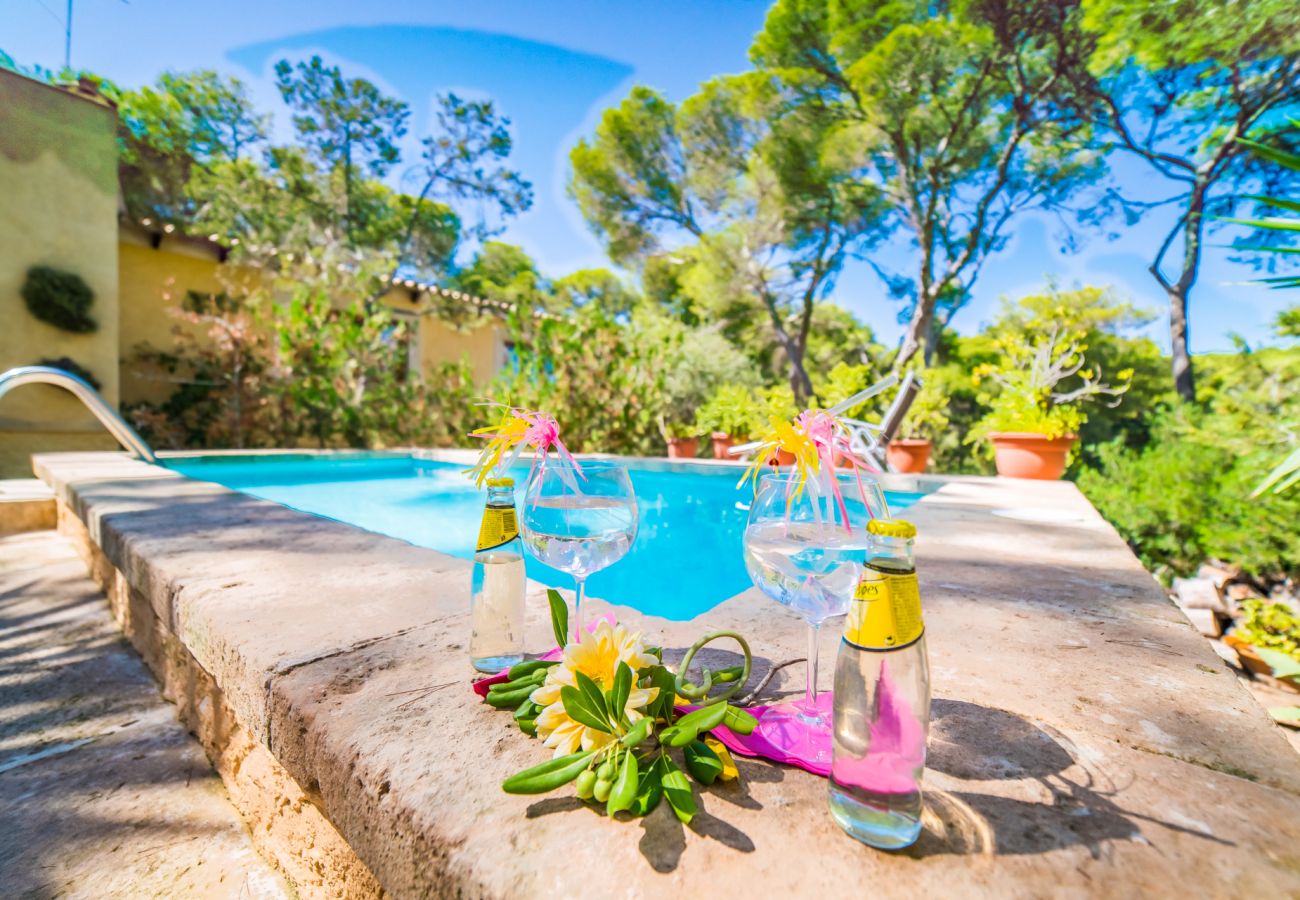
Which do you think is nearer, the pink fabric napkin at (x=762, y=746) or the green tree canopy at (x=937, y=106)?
the pink fabric napkin at (x=762, y=746)

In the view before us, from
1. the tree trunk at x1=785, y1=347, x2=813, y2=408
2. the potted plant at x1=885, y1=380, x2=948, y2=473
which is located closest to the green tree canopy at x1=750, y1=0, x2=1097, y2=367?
the potted plant at x1=885, y1=380, x2=948, y2=473

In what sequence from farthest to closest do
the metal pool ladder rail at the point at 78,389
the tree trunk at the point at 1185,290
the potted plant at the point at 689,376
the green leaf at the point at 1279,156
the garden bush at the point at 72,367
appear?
the tree trunk at the point at 1185,290 < the potted plant at the point at 689,376 < the garden bush at the point at 72,367 < the metal pool ladder rail at the point at 78,389 < the green leaf at the point at 1279,156

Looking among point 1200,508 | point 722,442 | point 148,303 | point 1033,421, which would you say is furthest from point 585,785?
point 148,303

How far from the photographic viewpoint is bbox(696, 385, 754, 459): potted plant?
715cm

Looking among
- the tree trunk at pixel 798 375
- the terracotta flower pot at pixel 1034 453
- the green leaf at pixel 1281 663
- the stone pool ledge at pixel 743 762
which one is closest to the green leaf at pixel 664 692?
the stone pool ledge at pixel 743 762

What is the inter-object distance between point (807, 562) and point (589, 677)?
28 centimetres

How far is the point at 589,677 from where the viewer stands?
0.66 metres

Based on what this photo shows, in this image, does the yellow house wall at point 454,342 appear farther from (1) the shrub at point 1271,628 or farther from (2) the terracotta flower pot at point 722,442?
(1) the shrub at point 1271,628

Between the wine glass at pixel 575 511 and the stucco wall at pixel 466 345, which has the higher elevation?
the stucco wall at pixel 466 345

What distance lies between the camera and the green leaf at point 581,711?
2.01 feet

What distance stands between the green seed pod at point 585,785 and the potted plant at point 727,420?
644 centimetres

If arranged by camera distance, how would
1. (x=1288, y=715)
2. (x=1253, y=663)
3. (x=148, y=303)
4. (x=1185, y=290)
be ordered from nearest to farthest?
(x=1288, y=715), (x=1253, y=663), (x=148, y=303), (x=1185, y=290)

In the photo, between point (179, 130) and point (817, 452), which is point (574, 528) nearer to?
point (817, 452)

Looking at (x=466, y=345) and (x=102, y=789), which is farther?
(x=466, y=345)
